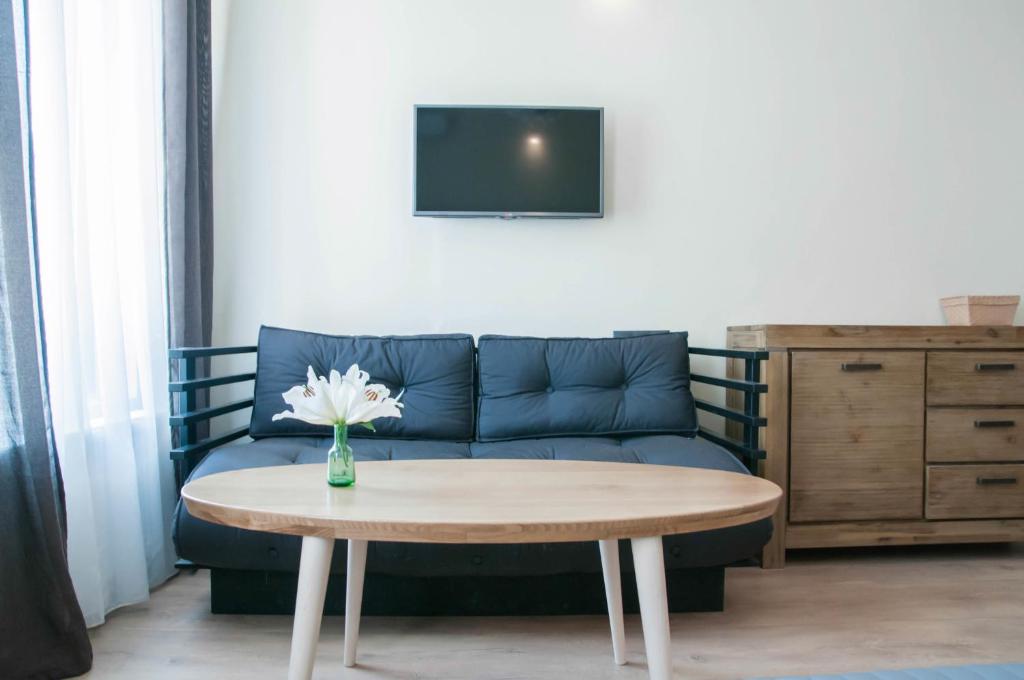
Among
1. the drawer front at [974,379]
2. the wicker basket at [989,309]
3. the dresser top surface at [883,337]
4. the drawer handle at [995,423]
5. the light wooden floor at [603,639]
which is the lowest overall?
the light wooden floor at [603,639]

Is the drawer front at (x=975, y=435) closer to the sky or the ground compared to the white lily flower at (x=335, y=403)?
closer to the ground

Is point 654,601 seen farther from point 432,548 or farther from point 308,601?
point 432,548

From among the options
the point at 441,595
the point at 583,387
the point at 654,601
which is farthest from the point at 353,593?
the point at 583,387

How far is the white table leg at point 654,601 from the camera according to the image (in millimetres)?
1134

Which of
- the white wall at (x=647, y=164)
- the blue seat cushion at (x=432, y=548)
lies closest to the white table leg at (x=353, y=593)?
the blue seat cushion at (x=432, y=548)

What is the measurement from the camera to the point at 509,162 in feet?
8.58

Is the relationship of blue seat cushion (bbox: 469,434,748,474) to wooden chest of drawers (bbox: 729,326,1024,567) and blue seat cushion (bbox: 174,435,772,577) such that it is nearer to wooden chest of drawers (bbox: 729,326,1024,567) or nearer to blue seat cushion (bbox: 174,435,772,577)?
blue seat cushion (bbox: 174,435,772,577)

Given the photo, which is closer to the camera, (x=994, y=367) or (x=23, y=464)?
(x=23, y=464)

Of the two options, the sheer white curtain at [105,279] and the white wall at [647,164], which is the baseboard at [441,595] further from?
the white wall at [647,164]

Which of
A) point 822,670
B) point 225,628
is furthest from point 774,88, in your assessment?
point 225,628

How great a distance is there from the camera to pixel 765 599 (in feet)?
6.64

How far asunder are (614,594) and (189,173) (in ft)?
6.65

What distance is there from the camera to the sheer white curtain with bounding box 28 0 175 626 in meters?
1.69

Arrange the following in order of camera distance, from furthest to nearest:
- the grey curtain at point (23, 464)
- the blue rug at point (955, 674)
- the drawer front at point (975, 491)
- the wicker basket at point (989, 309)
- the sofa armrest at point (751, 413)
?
the wicker basket at point (989, 309) < the drawer front at point (975, 491) < the sofa armrest at point (751, 413) < the grey curtain at point (23, 464) < the blue rug at point (955, 674)
